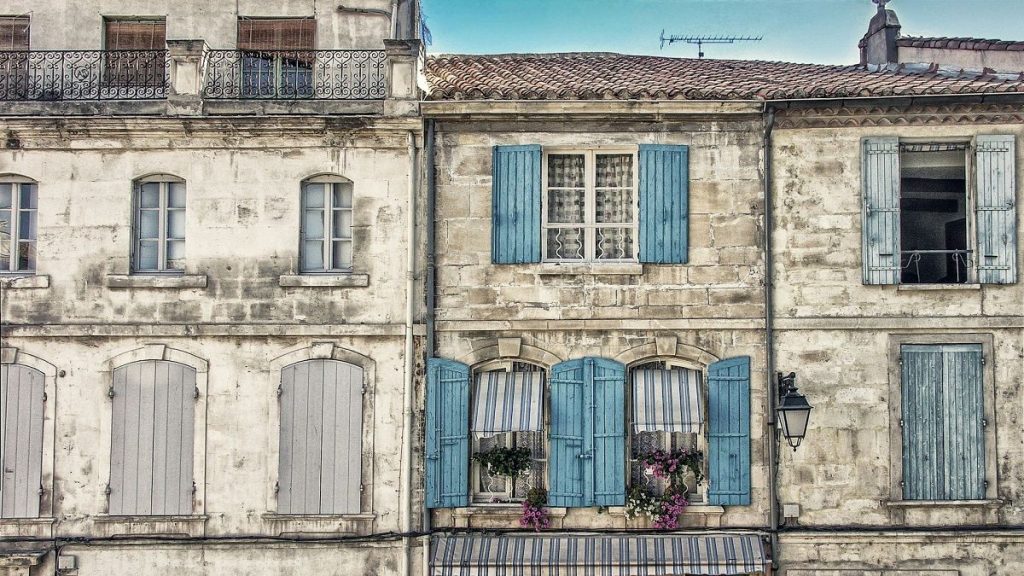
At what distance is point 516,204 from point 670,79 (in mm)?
2989

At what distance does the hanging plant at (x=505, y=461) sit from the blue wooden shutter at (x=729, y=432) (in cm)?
232

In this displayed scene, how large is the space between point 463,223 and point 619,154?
2.21m

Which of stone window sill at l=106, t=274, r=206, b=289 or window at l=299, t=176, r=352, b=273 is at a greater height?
window at l=299, t=176, r=352, b=273

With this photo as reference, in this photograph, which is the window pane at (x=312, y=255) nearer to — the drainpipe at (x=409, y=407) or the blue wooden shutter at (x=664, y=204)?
the drainpipe at (x=409, y=407)

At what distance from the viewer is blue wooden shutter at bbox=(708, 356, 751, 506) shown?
38.5ft

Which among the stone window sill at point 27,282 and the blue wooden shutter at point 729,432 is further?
the stone window sill at point 27,282

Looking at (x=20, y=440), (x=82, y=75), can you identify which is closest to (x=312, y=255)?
(x=82, y=75)

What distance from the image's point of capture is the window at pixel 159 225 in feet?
40.2

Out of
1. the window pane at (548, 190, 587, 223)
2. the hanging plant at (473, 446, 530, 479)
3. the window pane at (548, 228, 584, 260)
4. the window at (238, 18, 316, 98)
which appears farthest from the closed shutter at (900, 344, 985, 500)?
the window at (238, 18, 316, 98)

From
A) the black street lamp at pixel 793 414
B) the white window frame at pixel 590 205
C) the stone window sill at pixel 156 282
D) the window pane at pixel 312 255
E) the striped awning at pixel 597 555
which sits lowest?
the striped awning at pixel 597 555

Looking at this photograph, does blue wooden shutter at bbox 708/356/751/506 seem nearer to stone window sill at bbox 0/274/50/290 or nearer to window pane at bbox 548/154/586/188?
window pane at bbox 548/154/586/188

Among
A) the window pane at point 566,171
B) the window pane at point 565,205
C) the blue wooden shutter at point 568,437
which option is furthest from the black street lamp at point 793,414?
the window pane at point 566,171

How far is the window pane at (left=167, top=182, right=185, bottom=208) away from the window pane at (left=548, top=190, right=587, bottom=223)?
477 cm

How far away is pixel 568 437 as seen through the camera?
1184 cm
